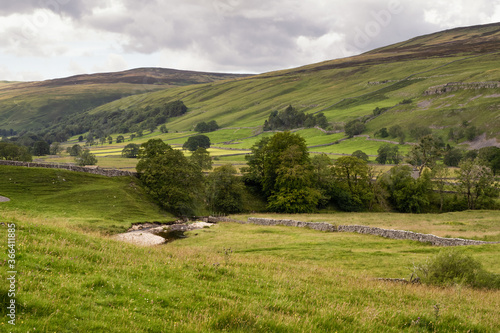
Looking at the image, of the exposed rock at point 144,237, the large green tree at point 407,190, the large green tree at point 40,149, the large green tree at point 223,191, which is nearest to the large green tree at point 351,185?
the large green tree at point 407,190

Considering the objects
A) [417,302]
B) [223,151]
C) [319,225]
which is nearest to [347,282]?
[417,302]

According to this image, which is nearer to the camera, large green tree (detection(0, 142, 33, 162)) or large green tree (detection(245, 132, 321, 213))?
large green tree (detection(245, 132, 321, 213))

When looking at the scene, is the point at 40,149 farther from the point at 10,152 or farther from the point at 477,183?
the point at 477,183

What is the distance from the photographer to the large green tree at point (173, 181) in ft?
208

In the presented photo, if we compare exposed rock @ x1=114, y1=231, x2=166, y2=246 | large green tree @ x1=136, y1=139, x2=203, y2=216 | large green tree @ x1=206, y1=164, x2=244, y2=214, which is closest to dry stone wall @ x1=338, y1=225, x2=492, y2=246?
exposed rock @ x1=114, y1=231, x2=166, y2=246

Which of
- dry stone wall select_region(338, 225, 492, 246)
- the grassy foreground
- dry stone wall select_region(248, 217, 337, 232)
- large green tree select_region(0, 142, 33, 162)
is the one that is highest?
large green tree select_region(0, 142, 33, 162)

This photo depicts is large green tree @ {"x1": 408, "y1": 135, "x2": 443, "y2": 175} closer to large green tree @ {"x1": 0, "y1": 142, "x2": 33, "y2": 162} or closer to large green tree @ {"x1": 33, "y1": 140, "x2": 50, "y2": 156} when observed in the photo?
large green tree @ {"x1": 0, "y1": 142, "x2": 33, "y2": 162}

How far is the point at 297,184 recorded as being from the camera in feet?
Answer: 245

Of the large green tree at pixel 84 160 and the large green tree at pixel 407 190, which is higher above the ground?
the large green tree at pixel 84 160

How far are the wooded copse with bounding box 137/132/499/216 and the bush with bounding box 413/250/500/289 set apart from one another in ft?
157

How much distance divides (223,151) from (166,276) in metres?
158

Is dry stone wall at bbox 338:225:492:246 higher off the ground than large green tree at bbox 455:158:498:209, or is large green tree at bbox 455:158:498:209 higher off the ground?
large green tree at bbox 455:158:498:209

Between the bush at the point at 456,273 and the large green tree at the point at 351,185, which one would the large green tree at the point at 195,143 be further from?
the bush at the point at 456,273

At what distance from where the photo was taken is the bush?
65.9ft
